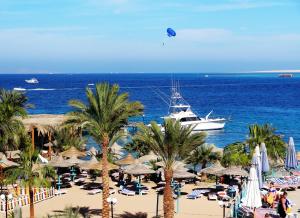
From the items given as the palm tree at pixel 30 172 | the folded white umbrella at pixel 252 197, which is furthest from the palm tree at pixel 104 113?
the folded white umbrella at pixel 252 197

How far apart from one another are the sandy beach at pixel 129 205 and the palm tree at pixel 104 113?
9.51 feet

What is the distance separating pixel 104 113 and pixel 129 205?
193 inches

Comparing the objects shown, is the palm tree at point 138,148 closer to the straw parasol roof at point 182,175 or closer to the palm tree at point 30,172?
the straw parasol roof at point 182,175

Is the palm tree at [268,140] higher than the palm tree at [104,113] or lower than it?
lower

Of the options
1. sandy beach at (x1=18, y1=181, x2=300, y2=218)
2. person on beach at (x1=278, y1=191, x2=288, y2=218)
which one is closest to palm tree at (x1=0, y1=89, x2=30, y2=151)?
sandy beach at (x1=18, y1=181, x2=300, y2=218)

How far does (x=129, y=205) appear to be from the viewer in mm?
23562

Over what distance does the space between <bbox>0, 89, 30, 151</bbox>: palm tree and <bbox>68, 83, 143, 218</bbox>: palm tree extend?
1176 cm

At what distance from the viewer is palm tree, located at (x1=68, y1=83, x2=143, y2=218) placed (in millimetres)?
20812

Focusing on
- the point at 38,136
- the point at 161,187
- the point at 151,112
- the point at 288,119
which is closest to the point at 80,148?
the point at 38,136

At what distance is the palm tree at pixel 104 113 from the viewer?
68.3ft

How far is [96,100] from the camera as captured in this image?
2091 centimetres

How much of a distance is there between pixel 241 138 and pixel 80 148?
2732 centimetres

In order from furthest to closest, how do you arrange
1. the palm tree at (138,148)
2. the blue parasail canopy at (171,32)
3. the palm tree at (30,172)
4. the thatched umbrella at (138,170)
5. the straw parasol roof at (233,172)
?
the blue parasail canopy at (171,32) < the palm tree at (138,148) < the thatched umbrella at (138,170) < the straw parasol roof at (233,172) < the palm tree at (30,172)

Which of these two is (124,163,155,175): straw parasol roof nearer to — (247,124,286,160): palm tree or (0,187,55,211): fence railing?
(0,187,55,211): fence railing
